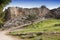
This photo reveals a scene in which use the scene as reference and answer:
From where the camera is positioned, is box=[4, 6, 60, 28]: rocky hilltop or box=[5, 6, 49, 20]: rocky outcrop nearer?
box=[4, 6, 60, 28]: rocky hilltop

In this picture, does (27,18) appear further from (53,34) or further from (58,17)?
(53,34)

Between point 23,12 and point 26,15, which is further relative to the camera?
point 23,12

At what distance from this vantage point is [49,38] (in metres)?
22.5

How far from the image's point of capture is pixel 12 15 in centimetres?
4856

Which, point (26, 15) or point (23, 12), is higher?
point (23, 12)

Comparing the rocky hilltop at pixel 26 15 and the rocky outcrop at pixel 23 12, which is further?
the rocky outcrop at pixel 23 12

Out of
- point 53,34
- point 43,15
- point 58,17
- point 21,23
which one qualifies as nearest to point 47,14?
point 43,15

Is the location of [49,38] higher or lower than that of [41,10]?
lower

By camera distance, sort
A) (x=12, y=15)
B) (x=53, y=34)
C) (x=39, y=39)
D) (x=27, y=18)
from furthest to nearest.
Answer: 1. (x=12, y=15)
2. (x=27, y=18)
3. (x=53, y=34)
4. (x=39, y=39)

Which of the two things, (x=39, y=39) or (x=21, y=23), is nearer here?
(x=39, y=39)

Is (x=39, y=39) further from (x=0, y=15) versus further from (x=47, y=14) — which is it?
(x=47, y=14)

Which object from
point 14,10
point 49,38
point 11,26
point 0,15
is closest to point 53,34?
point 49,38

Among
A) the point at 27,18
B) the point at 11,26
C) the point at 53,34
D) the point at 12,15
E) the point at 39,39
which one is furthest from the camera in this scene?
the point at 12,15

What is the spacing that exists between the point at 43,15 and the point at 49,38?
2634cm
